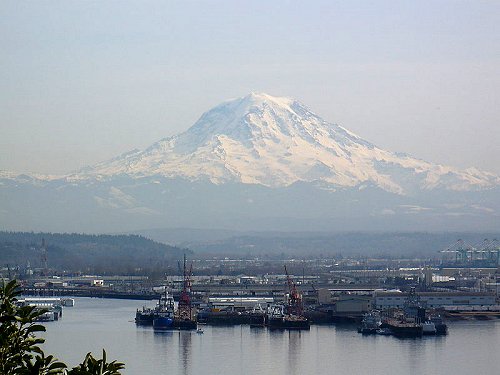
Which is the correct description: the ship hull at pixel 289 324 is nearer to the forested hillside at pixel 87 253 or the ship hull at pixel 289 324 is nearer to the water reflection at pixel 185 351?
the water reflection at pixel 185 351

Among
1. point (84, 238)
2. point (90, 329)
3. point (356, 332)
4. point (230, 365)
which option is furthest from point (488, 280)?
point (84, 238)

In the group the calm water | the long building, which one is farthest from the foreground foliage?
the long building

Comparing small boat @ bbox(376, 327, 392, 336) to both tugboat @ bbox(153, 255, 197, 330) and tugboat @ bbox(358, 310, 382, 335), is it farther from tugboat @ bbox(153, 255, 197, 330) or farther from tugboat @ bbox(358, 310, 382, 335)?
tugboat @ bbox(153, 255, 197, 330)

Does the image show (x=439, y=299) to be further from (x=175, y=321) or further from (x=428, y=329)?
(x=175, y=321)

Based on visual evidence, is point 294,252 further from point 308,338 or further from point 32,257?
point 308,338

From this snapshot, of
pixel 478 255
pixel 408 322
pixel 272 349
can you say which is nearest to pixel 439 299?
pixel 408 322
